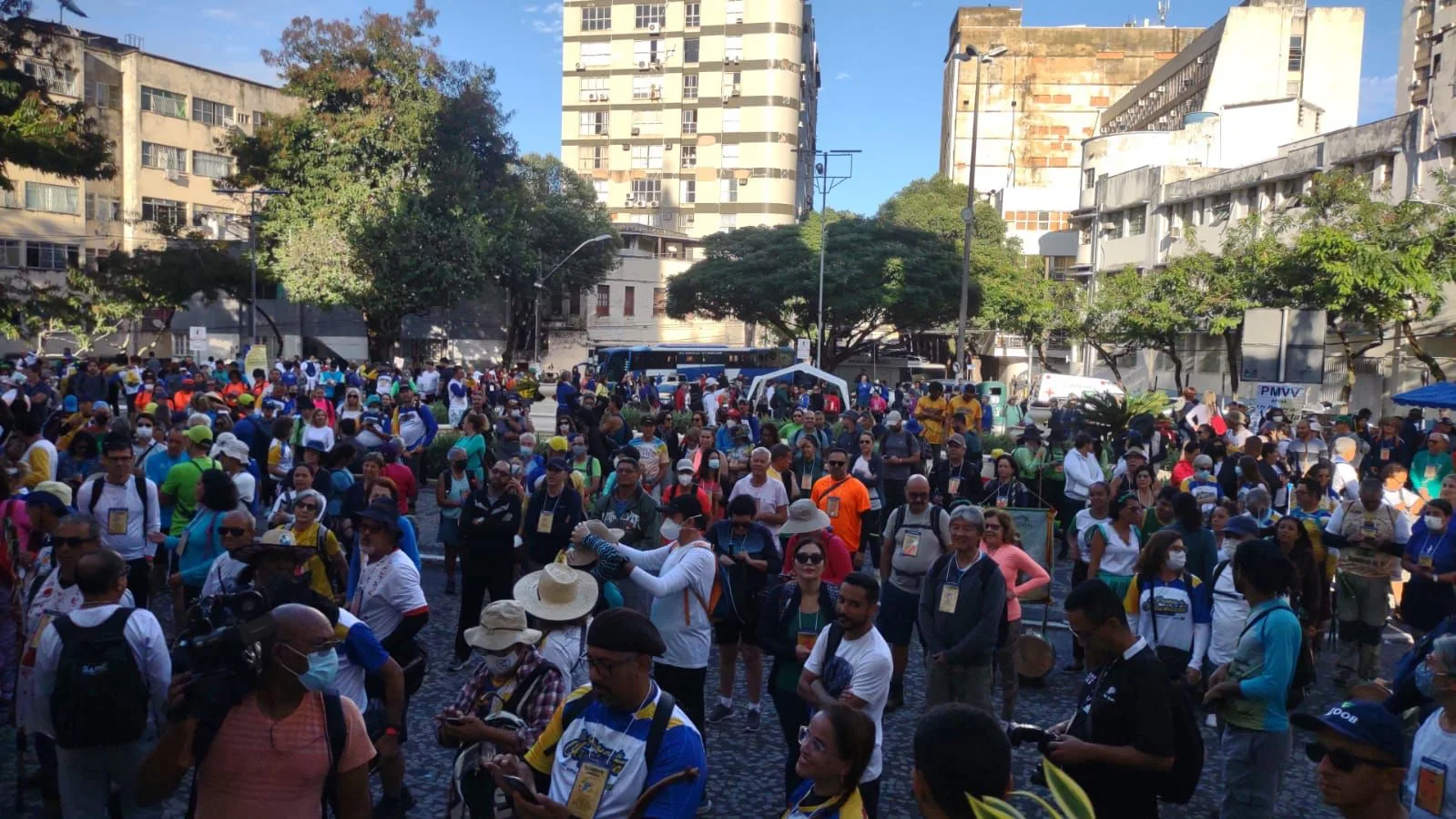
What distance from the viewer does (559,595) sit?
4.34m

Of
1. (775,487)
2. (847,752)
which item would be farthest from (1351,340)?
(847,752)

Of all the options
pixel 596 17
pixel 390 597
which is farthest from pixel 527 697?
pixel 596 17

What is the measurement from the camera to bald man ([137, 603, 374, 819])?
118 inches

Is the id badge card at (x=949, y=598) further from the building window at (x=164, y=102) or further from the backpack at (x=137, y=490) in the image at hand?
the building window at (x=164, y=102)

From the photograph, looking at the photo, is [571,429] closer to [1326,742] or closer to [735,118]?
[1326,742]

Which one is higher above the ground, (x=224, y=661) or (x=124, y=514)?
(x=224, y=661)

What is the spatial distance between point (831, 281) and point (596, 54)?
126 feet

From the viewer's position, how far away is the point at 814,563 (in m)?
5.20

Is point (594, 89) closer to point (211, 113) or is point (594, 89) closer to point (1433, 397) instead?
point (211, 113)

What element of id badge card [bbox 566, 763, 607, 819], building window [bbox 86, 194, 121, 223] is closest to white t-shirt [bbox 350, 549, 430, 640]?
id badge card [bbox 566, 763, 607, 819]

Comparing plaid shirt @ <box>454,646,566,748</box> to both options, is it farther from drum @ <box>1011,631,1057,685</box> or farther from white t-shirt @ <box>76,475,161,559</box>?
white t-shirt @ <box>76,475,161,559</box>

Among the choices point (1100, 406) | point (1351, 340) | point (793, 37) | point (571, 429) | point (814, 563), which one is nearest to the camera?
point (814, 563)

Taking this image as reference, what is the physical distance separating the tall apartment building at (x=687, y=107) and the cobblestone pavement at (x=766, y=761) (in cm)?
6608

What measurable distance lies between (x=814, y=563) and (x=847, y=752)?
235 centimetres
